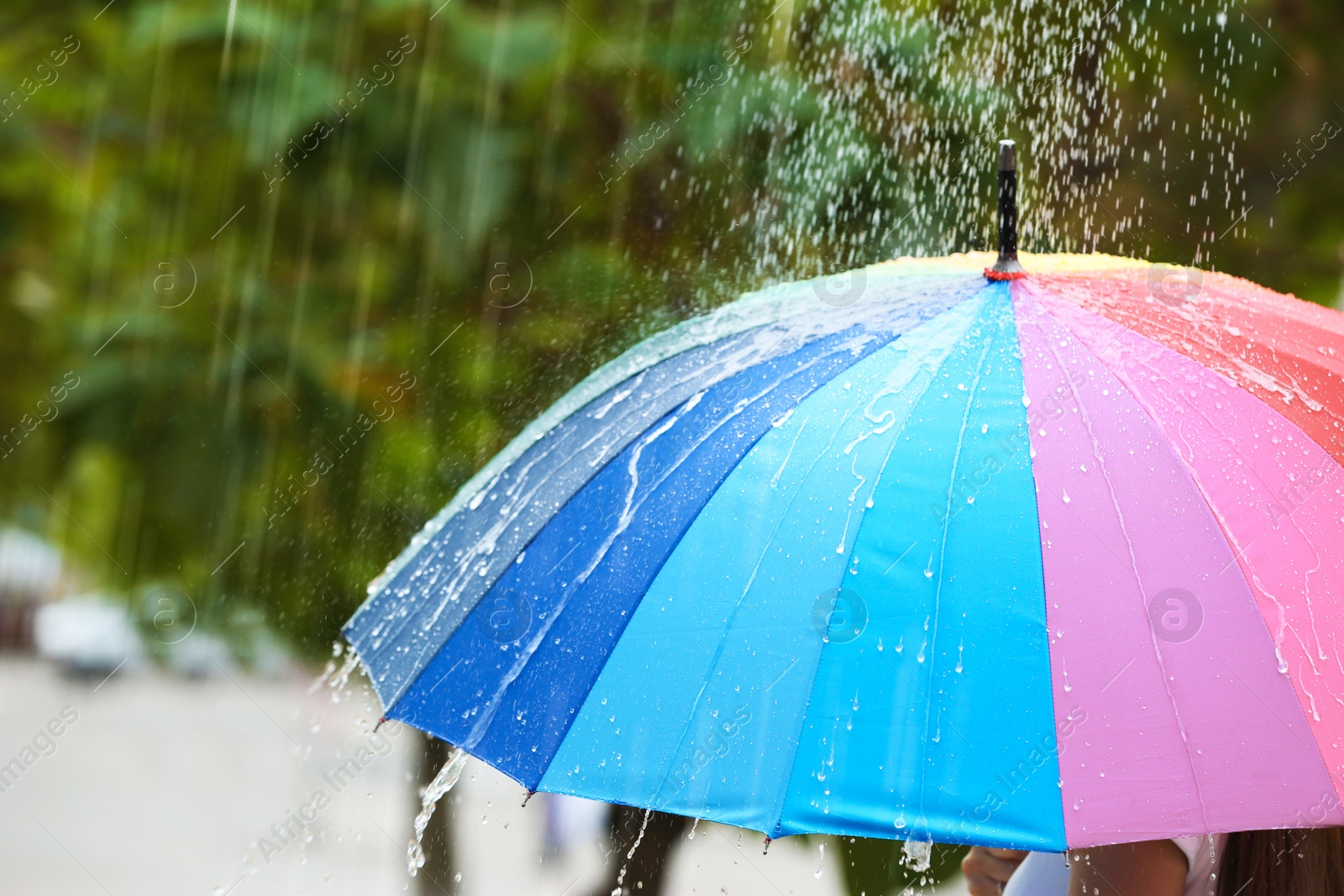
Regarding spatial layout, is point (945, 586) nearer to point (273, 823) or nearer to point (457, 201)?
point (457, 201)

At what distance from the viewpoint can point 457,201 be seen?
3.50 metres

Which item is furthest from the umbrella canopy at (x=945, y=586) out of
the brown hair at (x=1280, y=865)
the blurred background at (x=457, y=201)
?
the blurred background at (x=457, y=201)

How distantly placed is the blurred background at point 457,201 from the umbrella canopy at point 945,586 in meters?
1.49

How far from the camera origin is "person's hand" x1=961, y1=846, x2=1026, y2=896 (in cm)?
258

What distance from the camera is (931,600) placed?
1.69 meters

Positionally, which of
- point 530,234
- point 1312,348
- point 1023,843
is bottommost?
point 1023,843

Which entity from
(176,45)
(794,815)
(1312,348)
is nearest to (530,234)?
(176,45)

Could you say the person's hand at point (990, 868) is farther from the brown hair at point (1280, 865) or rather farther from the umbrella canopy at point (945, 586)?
the umbrella canopy at point (945, 586)

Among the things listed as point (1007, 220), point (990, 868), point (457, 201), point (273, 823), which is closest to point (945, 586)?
point (1007, 220)

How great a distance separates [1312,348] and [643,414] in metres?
1.08

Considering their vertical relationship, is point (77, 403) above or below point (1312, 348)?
above

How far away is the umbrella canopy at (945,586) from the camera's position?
162cm

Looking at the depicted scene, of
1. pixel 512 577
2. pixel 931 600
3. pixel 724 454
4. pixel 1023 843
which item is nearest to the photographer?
pixel 1023 843

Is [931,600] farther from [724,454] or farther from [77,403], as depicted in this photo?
[77,403]
